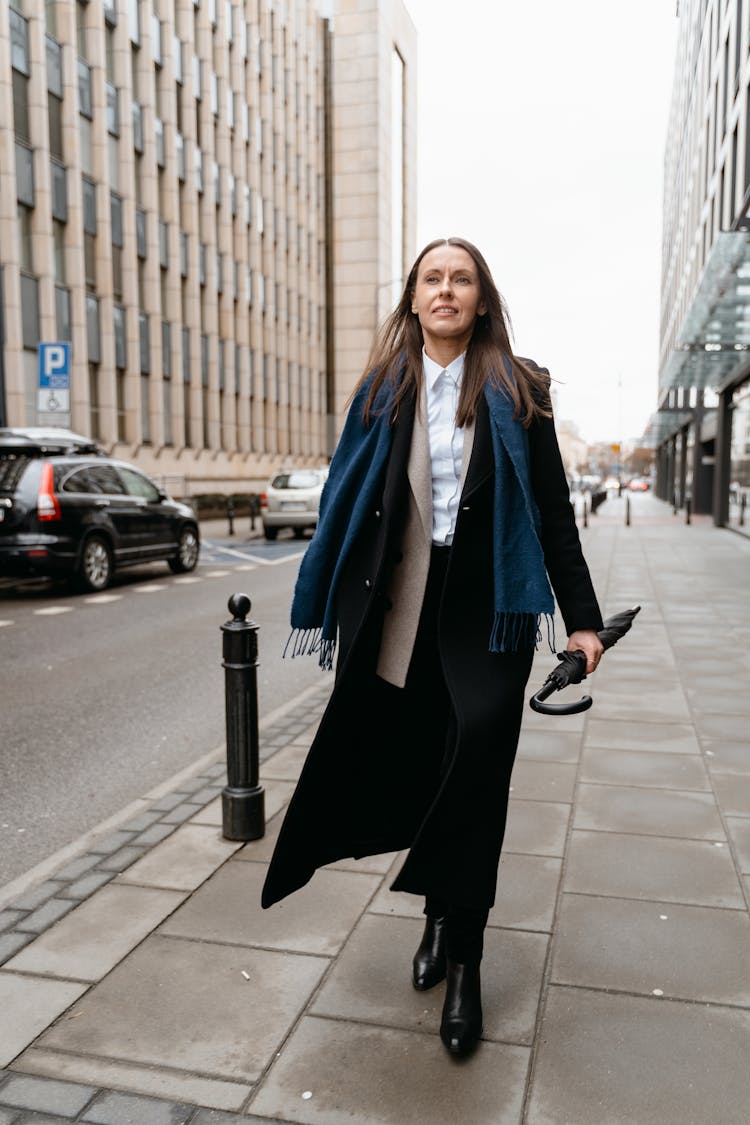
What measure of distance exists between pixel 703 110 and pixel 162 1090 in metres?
35.9

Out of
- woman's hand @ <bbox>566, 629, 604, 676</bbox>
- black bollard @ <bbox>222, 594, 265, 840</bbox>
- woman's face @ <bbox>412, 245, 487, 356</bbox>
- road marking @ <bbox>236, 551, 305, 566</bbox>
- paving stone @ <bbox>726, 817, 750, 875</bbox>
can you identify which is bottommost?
road marking @ <bbox>236, 551, 305, 566</bbox>

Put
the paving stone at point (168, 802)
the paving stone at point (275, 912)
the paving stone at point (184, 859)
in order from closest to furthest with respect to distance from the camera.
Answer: the paving stone at point (275, 912) → the paving stone at point (184, 859) → the paving stone at point (168, 802)

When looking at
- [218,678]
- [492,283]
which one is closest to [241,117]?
[218,678]

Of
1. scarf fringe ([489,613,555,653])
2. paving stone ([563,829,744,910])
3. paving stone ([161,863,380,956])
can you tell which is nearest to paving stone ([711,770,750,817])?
paving stone ([563,829,744,910])

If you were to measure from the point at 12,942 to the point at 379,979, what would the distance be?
1.17m

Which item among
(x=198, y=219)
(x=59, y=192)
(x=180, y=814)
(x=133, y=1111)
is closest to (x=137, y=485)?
(x=180, y=814)

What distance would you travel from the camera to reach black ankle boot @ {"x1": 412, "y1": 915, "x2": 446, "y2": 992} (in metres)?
2.85

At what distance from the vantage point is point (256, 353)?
43250 mm

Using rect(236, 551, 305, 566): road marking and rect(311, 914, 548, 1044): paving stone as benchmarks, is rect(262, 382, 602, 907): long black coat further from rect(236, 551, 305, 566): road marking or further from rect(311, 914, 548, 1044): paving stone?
rect(236, 551, 305, 566): road marking

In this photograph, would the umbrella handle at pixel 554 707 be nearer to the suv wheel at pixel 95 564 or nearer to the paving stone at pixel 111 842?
the paving stone at pixel 111 842

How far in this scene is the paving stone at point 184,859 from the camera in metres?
3.61

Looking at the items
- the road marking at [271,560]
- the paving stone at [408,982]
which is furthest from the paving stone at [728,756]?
the road marking at [271,560]

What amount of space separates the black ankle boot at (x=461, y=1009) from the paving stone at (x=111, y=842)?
1.77 meters

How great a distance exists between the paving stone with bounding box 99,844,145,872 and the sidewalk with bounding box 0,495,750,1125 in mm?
19
